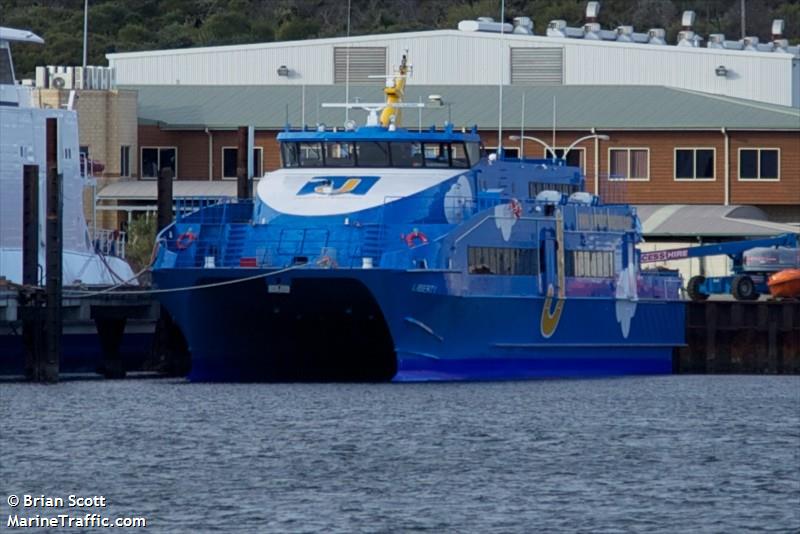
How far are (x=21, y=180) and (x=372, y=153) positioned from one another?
Answer: 833cm

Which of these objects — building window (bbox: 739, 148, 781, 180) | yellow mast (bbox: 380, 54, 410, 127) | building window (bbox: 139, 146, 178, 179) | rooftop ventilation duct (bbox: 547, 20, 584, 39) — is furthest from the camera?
rooftop ventilation duct (bbox: 547, 20, 584, 39)

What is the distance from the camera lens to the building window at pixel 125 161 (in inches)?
3135

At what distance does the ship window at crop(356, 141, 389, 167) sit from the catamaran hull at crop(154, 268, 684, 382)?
125 inches

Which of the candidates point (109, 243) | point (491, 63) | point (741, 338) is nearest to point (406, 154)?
point (109, 243)

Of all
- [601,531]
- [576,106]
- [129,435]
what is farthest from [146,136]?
[601,531]

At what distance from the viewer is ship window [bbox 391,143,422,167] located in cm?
4922

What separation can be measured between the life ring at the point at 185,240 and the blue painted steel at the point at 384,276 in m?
0.08

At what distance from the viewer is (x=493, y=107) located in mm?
80625

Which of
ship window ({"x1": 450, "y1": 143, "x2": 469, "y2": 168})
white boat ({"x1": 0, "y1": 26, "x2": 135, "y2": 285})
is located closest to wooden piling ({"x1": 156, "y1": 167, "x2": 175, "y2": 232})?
white boat ({"x1": 0, "y1": 26, "x2": 135, "y2": 285})

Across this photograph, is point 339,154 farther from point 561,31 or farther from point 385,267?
point 561,31

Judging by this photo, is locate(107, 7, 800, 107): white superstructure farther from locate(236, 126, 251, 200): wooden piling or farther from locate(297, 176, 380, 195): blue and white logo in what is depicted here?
locate(297, 176, 380, 195): blue and white logo

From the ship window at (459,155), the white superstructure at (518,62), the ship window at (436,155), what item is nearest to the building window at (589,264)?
→ the ship window at (459,155)

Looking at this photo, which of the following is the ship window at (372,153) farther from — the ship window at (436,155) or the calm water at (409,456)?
the calm water at (409,456)

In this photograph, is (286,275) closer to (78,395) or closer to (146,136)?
(78,395)
